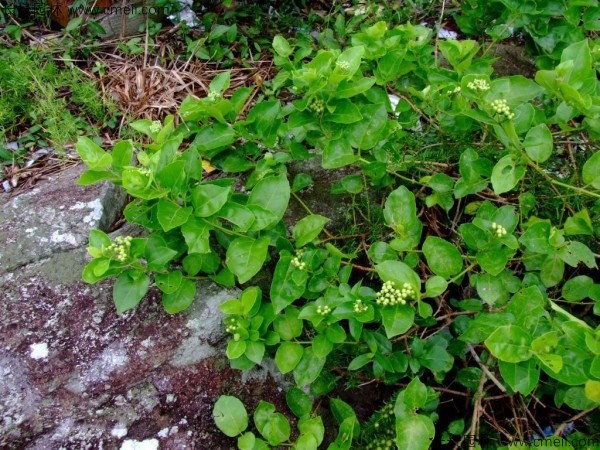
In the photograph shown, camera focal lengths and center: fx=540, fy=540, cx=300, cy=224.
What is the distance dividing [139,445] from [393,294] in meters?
1.09

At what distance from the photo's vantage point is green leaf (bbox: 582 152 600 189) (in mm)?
1904

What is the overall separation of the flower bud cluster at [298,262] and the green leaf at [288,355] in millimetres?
302

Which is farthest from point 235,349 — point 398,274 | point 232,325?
point 398,274

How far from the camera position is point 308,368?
6.68ft

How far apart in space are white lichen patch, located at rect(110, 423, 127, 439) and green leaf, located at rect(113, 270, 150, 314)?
17.1 inches

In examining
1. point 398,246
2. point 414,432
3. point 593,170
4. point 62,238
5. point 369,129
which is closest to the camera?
point 414,432

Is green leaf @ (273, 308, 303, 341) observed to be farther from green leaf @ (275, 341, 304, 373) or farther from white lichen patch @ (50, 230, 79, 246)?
white lichen patch @ (50, 230, 79, 246)

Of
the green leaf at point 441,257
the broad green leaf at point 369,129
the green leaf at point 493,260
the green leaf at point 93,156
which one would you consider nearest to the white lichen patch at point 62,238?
the green leaf at point 93,156

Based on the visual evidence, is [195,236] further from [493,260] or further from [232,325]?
[493,260]

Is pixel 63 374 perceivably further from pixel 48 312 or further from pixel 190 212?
pixel 190 212

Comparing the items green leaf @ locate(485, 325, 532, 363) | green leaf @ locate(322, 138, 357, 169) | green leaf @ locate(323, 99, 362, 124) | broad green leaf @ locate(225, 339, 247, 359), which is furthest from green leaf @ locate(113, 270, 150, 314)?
green leaf @ locate(485, 325, 532, 363)

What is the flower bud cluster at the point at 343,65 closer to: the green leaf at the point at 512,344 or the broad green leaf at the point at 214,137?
the broad green leaf at the point at 214,137

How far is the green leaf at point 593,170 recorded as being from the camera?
6.25 feet

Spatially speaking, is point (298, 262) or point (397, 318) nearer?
point (397, 318)
